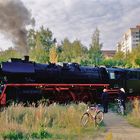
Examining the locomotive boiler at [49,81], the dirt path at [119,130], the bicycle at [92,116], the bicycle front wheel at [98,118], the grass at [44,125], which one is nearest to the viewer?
the grass at [44,125]

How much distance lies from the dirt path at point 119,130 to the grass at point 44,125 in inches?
19.0

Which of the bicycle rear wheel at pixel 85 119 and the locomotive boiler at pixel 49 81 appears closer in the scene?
the bicycle rear wheel at pixel 85 119

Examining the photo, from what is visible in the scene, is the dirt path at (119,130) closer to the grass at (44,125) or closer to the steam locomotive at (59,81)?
the grass at (44,125)

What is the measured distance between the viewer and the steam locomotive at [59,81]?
21.1 m

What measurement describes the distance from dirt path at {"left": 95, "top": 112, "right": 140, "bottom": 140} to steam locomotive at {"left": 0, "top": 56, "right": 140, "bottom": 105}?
5.49 m

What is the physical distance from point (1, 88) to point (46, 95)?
128 inches

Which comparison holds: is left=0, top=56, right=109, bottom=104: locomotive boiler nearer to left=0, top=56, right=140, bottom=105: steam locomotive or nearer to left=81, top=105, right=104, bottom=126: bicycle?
left=0, top=56, right=140, bottom=105: steam locomotive

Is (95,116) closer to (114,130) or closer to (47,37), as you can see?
(114,130)

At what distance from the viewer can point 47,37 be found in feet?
263

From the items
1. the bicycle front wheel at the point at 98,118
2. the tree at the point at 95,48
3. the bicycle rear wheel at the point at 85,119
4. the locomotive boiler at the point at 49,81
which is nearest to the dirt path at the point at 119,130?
the bicycle front wheel at the point at 98,118

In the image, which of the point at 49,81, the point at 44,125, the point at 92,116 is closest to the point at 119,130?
the point at 92,116

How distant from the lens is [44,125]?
1433 cm

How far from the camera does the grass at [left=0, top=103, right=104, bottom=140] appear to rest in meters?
12.6

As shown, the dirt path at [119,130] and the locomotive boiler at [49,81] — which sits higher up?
the locomotive boiler at [49,81]
